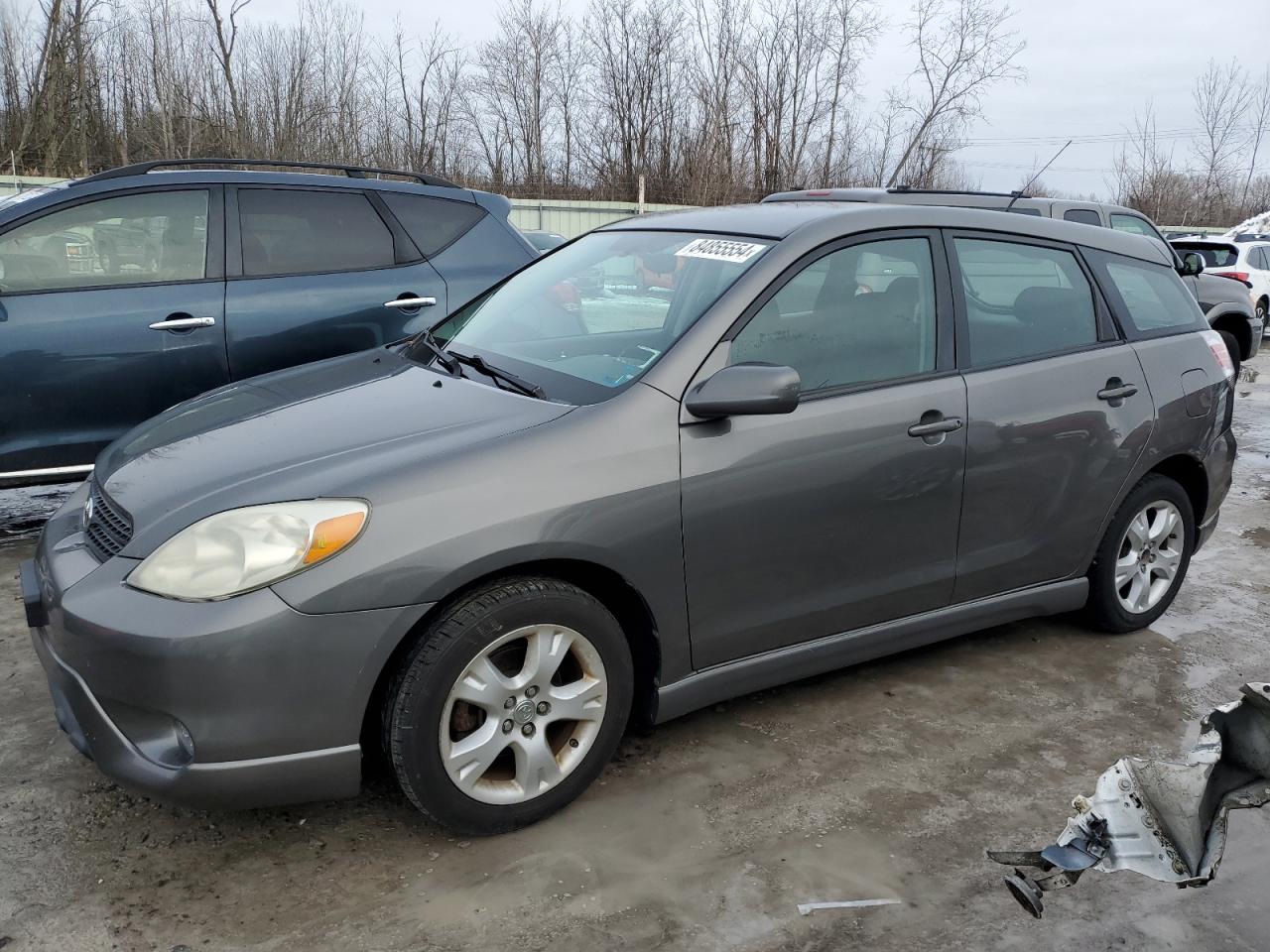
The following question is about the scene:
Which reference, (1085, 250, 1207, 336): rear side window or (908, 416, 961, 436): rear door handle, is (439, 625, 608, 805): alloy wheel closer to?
(908, 416, 961, 436): rear door handle

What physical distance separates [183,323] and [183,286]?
21 cm

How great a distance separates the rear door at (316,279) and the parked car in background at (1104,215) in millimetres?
2662

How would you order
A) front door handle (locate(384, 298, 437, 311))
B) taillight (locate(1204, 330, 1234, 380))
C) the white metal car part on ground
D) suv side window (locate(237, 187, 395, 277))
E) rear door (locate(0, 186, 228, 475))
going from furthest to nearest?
front door handle (locate(384, 298, 437, 311)), suv side window (locate(237, 187, 395, 277)), rear door (locate(0, 186, 228, 475)), taillight (locate(1204, 330, 1234, 380)), the white metal car part on ground

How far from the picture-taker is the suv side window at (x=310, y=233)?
203 inches

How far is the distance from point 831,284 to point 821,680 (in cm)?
147

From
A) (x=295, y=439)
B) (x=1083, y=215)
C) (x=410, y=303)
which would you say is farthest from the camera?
(x=1083, y=215)

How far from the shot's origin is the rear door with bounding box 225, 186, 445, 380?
5031 millimetres

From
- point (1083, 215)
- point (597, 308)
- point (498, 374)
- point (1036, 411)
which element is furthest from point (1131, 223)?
point (498, 374)

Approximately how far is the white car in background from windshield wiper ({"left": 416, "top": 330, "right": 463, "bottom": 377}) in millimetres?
15230

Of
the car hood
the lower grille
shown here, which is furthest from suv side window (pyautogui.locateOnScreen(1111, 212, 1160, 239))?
the lower grille

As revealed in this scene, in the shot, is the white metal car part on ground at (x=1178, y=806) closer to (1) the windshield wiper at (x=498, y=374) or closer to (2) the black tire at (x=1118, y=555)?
(1) the windshield wiper at (x=498, y=374)

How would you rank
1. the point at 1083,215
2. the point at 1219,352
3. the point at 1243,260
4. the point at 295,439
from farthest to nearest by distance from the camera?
the point at 1243,260
the point at 1083,215
the point at 1219,352
the point at 295,439

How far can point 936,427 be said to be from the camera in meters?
3.32

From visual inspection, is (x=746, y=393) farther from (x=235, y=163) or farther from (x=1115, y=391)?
(x=235, y=163)
